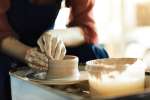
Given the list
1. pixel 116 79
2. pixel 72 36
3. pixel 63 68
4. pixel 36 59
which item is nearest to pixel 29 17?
pixel 72 36

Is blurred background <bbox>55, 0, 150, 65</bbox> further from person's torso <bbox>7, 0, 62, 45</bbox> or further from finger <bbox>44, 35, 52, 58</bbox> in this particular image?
finger <bbox>44, 35, 52, 58</bbox>

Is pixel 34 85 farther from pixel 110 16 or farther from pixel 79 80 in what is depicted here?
pixel 110 16

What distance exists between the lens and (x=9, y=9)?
1.10m

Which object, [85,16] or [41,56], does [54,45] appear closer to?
[41,56]

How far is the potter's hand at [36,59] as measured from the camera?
33.4 inches

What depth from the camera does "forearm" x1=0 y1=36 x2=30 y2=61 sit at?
0.99m

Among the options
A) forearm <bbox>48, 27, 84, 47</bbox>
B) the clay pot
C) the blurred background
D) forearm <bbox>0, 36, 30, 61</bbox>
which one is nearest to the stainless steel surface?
the clay pot

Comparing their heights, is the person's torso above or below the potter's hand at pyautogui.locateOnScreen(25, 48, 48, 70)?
above

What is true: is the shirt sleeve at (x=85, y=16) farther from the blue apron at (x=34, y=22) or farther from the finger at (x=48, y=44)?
the finger at (x=48, y=44)

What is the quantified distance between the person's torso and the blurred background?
1684mm

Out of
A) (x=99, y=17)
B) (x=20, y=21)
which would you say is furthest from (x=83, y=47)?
(x=99, y=17)

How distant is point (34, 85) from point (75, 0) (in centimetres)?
55

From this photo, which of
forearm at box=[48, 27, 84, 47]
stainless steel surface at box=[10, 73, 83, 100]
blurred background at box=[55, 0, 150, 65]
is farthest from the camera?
blurred background at box=[55, 0, 150, 65]

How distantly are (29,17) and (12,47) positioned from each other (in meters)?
0.16
